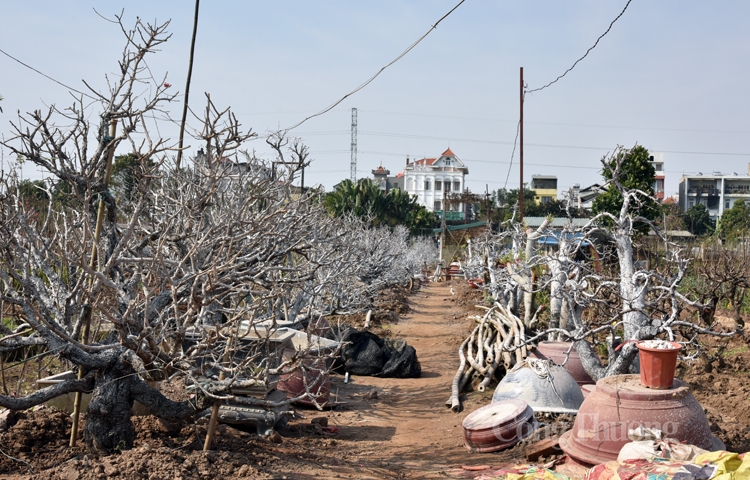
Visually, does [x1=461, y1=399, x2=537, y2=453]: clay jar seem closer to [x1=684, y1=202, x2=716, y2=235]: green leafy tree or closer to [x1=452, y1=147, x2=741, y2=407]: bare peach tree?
[x1=452, y1=147, x2=741, y2=407]: bare peach tree

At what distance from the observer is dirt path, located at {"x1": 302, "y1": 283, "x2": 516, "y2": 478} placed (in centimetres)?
654

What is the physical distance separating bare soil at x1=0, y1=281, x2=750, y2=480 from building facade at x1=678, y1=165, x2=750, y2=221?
71461mm

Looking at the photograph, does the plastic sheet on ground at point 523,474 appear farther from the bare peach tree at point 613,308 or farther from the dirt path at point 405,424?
the bare peach tree at point 613,308

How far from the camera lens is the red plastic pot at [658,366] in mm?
5305

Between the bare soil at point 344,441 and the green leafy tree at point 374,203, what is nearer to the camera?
the bare soil at point 344,441

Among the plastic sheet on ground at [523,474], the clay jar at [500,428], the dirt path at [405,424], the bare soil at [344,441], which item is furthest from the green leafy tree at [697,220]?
the plastic sheet on ground at [523,474]

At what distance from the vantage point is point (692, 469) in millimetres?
4398

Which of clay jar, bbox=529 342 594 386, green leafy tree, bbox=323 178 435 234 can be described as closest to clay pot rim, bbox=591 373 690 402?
clay jar, bbox=529 342 594 386

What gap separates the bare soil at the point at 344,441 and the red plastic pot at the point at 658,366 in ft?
4.81

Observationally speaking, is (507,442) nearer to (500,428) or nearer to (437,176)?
(500,428)

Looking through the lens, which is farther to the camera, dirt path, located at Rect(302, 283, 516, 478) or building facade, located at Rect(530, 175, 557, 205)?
building facade, located at Rect(530, 175, 557, 205)

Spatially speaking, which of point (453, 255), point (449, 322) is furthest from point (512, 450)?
point (453, 255)

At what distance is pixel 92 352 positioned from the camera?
5422mm

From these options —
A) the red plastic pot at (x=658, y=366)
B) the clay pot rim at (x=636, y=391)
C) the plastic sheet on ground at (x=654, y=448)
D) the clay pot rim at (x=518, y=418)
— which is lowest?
the clay pot rim at (x=518, y=418)
